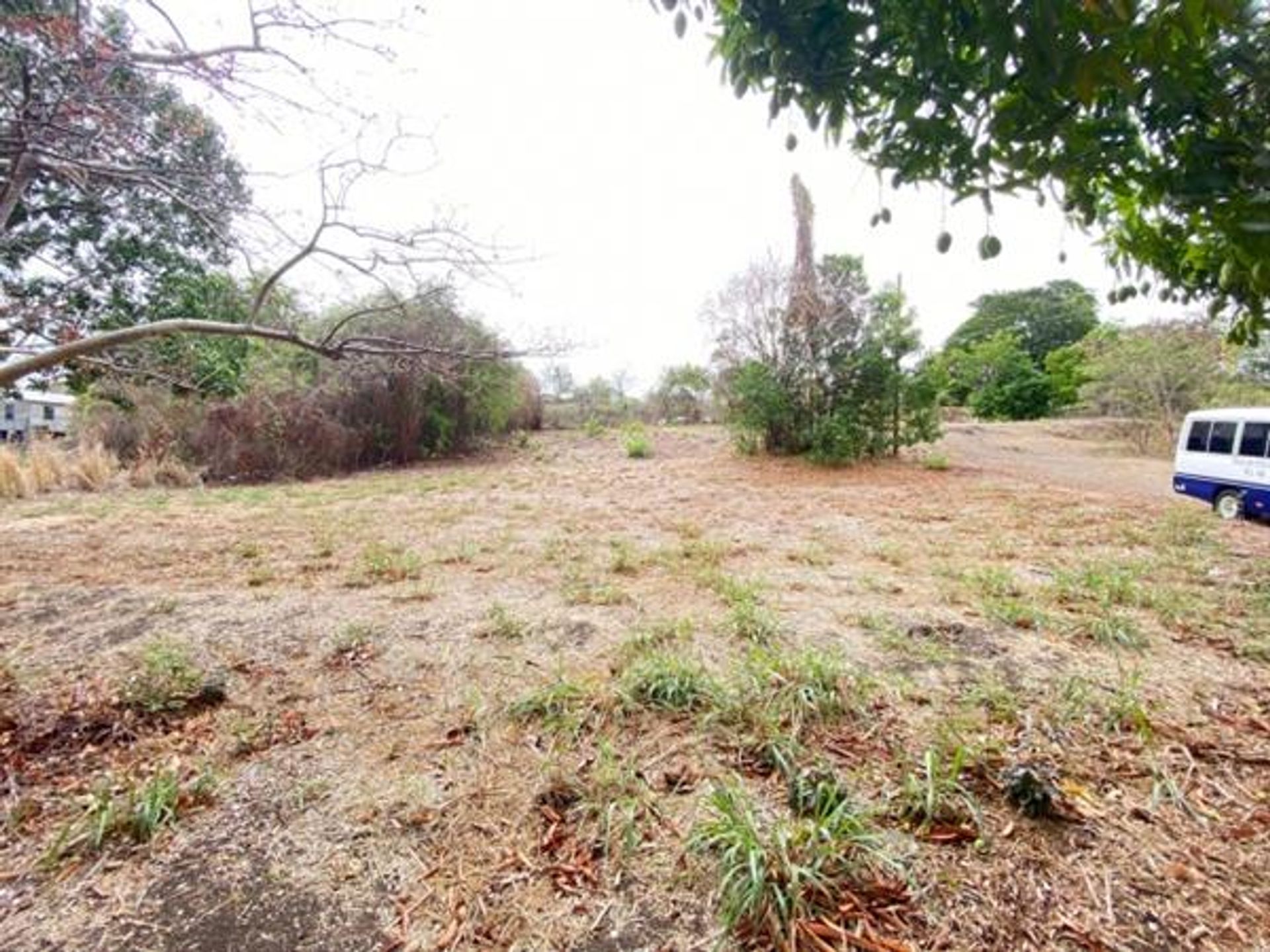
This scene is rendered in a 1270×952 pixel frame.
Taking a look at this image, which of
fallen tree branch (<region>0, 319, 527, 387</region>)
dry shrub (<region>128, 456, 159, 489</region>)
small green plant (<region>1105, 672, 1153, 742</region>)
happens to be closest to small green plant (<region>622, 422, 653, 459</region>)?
dry shrub (<region>128, 456, 159, 489</region>)

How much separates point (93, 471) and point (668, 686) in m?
8.49

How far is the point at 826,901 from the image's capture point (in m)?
1.05

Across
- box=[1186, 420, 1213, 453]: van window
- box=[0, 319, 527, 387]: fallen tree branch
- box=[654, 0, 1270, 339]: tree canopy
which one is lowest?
box=[1186, 420, 1213, 453]: van window

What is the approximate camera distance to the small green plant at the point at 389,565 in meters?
3.21

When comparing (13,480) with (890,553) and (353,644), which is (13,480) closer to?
(353,644)

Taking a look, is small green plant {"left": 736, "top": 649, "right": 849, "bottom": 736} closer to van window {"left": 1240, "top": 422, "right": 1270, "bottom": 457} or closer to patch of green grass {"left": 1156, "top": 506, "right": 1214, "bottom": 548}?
patch of green grass {"left": 1156, "top": 506, "right": 1214, "bottom": 548}

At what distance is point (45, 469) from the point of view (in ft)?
21.7

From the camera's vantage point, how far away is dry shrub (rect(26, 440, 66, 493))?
643 cm

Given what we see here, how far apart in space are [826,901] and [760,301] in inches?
318

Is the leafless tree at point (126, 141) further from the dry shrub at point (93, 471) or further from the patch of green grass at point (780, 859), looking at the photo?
the dry shrub at point (93, 471)

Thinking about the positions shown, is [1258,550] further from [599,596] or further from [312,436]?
[312,436]

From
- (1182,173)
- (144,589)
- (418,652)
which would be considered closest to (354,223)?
(418,652)

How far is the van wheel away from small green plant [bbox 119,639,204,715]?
25.9 ft

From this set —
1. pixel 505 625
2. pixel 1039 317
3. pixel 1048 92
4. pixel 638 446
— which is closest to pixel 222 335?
pixel 505 625
